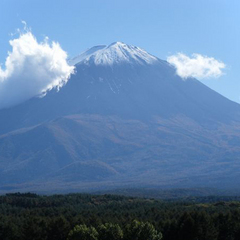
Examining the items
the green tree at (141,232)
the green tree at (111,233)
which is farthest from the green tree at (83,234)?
the green tree at (141,232)

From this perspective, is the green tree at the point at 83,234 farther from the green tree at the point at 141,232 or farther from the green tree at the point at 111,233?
the green tree at the point at 141,232

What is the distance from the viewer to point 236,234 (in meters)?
58.8

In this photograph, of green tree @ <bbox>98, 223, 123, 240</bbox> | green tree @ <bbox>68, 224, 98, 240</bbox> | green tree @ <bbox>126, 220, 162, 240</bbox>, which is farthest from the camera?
green tree @ <bbox>98, 223, 123, 240</bbox>

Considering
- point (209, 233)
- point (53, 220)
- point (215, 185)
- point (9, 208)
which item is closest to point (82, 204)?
point (9, 208)

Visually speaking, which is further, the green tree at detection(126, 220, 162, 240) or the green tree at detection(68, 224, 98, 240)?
the green tree at detection(126, 220, 162, 240)

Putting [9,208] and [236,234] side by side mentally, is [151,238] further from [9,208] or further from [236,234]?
[9,208]

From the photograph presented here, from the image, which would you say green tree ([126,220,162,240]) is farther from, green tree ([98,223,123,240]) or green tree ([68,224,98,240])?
green tree ([68,224,98,240])

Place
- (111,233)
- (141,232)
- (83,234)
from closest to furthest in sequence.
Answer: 1. (83,234)
2. (141,232)
3. (111,233)

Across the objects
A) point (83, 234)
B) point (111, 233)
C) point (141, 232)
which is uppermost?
point (83, 234)

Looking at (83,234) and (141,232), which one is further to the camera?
(141,232)

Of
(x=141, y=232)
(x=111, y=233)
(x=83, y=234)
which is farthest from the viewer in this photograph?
(x=111, y=233)

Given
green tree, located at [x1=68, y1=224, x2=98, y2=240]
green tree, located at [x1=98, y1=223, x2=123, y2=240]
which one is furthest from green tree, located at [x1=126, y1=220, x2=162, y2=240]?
green tree, located at [x1=68, y1=224, x2=98, y2=240]

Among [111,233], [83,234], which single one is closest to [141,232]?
[111,233]

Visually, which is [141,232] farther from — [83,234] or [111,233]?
[83,234]
